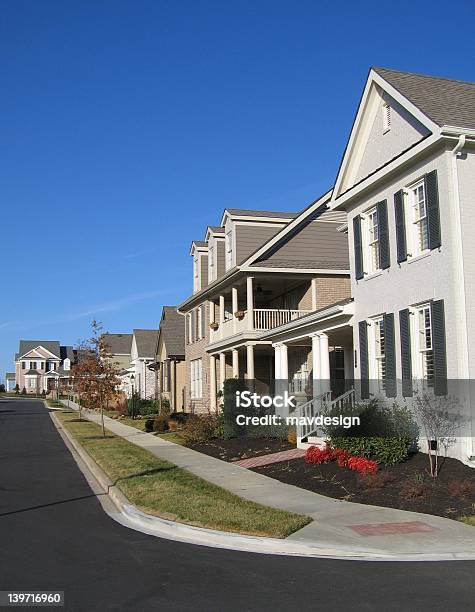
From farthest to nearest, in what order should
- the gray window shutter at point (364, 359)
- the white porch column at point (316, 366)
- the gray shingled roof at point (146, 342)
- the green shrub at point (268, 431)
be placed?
the gray shingled roof at point (146, 342)
the green shrub at point (268, 431)
the white porch column at point (316, 366)
the gray window shutter at point (364, 359)

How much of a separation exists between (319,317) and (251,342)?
802 cm

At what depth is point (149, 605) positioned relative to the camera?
6.30 m

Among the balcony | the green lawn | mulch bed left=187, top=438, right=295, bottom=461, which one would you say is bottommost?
the green lawn

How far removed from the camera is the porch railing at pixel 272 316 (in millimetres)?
27828

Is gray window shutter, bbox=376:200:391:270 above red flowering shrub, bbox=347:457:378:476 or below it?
above

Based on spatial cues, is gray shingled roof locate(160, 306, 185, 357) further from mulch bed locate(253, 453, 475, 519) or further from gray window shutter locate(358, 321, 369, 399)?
mulch bed locate(253, 453, 475, 519)

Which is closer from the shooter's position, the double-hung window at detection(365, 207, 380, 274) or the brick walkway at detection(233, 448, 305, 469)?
the brick walkway at detection(233, 448, 305, 469)

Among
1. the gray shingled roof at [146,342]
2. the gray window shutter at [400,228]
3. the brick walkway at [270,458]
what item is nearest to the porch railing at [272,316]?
the brick walkway at [270,458]

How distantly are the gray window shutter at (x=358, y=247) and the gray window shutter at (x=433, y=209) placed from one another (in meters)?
3.44

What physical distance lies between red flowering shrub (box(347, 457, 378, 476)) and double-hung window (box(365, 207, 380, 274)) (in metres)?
5.45

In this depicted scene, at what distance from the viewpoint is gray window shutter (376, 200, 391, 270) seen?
662 inches

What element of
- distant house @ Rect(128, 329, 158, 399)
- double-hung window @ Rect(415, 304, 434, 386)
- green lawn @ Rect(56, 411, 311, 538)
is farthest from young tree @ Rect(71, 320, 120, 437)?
distant house @ Rect(128, 329, 158, 399)

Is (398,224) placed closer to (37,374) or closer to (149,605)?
(149,605)

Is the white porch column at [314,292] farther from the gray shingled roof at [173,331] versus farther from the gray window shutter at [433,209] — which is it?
the gray shingled roof at [173,331]
